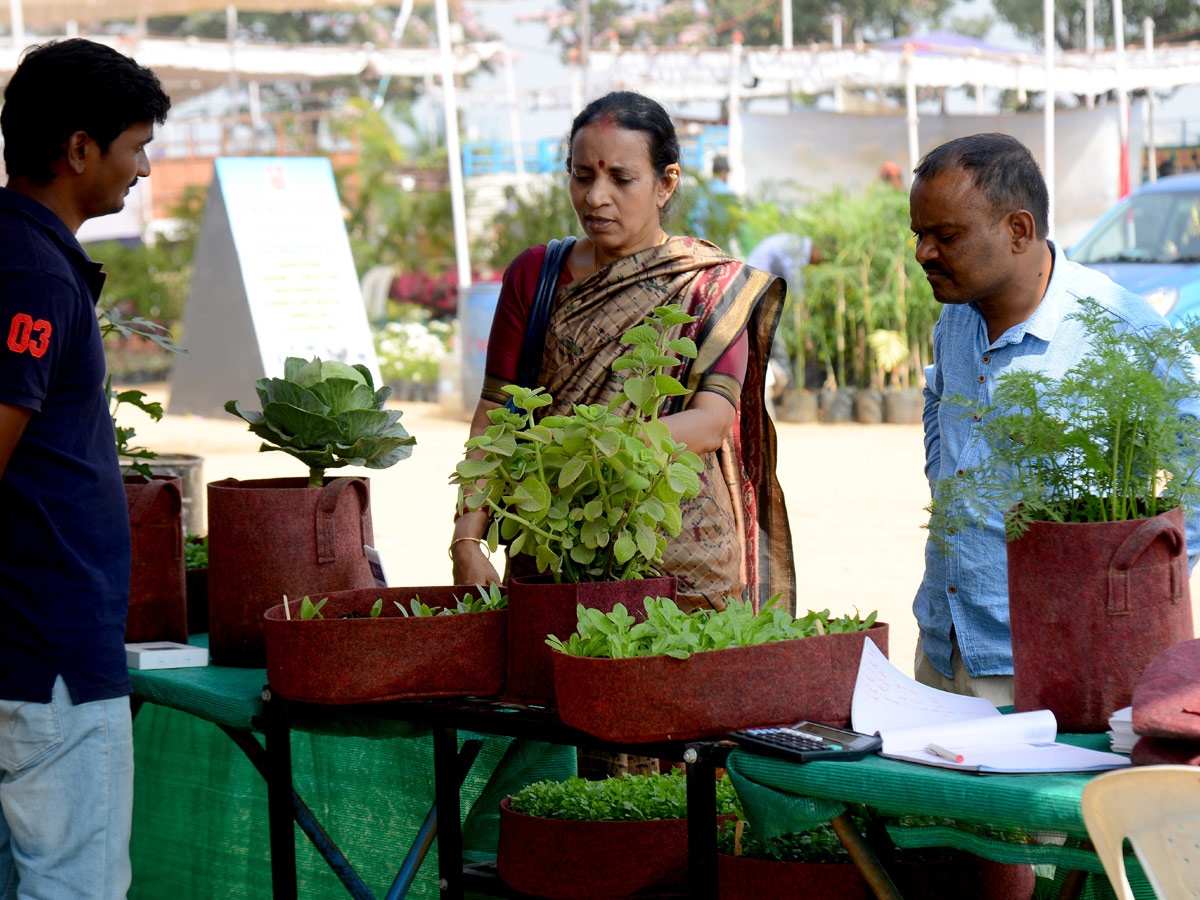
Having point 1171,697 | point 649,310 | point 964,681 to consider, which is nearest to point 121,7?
point 649,310

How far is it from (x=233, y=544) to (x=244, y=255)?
7.26m

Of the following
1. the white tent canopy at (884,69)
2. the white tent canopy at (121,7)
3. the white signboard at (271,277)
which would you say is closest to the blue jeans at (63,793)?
the white signboard at (271,277)

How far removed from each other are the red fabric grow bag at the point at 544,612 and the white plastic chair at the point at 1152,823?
→ 63 cm

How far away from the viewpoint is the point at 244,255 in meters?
9.02

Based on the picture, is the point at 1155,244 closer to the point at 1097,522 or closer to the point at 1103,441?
the point at 1103,441

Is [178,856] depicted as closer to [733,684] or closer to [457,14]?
[733,684]

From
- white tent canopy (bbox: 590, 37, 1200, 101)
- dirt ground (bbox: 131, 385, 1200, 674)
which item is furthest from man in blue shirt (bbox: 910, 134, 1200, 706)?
white tent canopy (bbox: 590, 37, 1200, 101)

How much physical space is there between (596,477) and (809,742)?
0.45 metres

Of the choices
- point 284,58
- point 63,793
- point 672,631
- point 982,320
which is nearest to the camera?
point 672,631

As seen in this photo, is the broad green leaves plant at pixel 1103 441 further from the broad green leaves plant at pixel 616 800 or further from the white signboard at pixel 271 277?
the white signboard at pixel 271 277

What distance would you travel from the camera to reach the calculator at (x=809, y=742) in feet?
4.75

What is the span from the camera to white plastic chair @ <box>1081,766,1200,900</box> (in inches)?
48.2

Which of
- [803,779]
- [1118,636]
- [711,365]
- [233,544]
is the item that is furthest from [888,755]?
[233,544]

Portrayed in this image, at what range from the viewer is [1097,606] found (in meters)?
1.49
